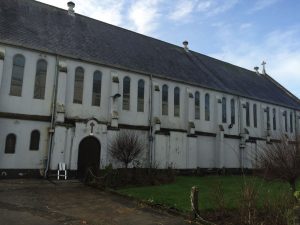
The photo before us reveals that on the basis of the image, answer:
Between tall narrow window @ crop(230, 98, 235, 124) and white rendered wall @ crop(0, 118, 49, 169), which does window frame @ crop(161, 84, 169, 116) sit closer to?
tall narrow window @ crop(230, 98, 235, 124)

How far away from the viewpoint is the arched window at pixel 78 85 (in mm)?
22047

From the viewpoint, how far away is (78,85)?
2227cm

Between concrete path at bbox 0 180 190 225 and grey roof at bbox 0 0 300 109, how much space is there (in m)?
10.3

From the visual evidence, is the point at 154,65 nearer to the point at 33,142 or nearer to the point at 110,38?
the point at 110,38

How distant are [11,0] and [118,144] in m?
14.3

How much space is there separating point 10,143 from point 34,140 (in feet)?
4.78

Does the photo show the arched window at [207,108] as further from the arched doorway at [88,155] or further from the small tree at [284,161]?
the small tree at [284,161]

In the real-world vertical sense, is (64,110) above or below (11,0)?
below

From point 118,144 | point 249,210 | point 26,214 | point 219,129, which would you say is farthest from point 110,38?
point 249,210

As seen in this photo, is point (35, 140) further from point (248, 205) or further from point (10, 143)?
point (248, 205)

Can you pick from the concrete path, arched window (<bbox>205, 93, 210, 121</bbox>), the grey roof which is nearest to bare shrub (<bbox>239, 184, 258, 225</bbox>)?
the concrete path

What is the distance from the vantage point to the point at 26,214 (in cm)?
1050

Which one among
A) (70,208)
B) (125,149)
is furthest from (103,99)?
(70,208)

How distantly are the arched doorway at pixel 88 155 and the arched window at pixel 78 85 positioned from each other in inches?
116
